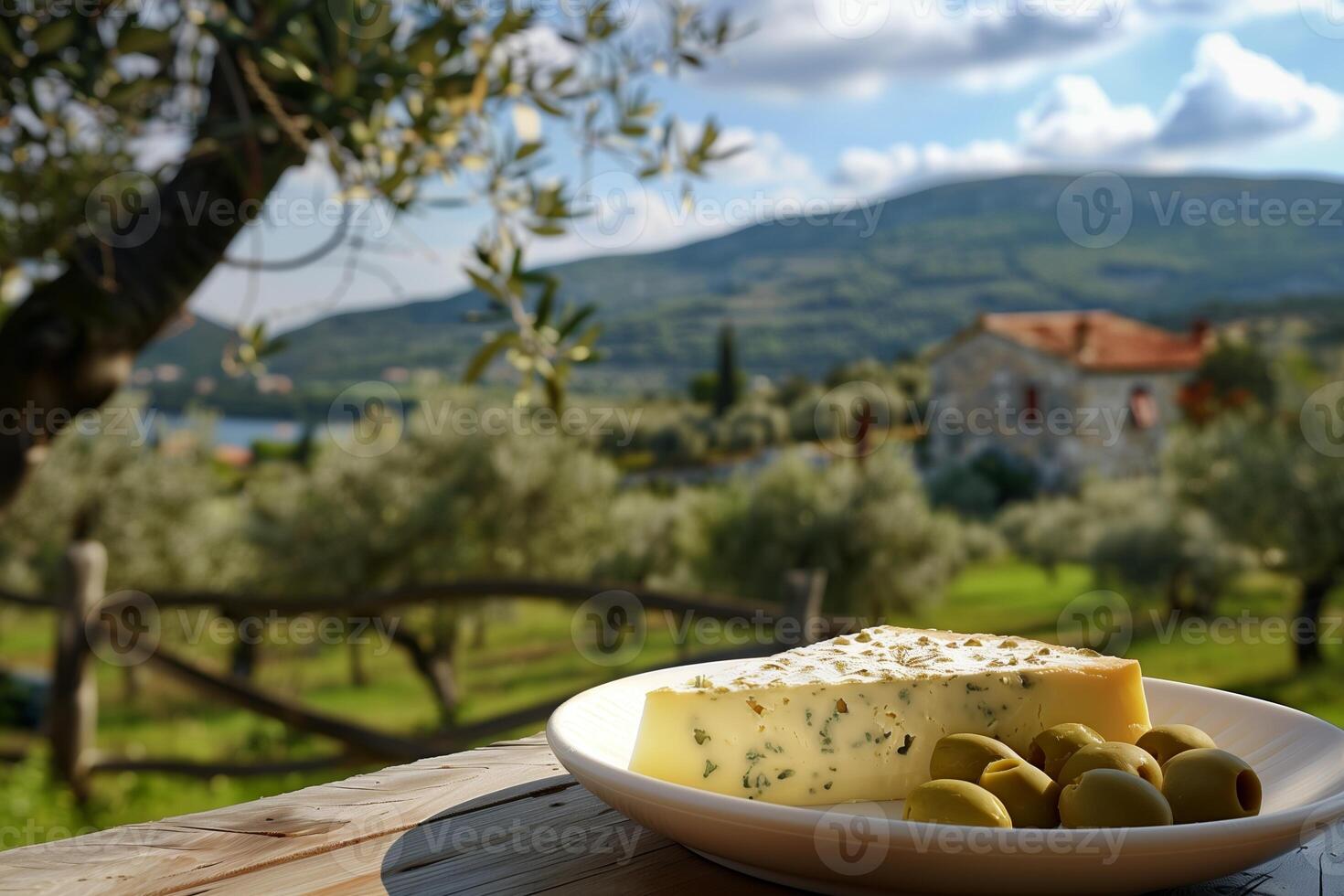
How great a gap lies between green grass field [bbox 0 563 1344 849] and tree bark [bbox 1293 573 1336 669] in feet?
0.78

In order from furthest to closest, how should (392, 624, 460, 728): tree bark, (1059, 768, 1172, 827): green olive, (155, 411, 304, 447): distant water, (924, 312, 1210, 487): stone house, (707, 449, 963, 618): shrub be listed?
(924, 312, 1210, 487): stone house → (155, 411, 304, 447): distant water → (707, 449, 963, 618): shrub → (392, 624, 460, 728): tree bark → (1059, 768, 1172, 827): green olive

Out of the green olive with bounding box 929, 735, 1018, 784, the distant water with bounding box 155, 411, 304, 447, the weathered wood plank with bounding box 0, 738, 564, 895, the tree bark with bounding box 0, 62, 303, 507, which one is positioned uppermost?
the tree bark with bounding box 0, 62, 303, 507

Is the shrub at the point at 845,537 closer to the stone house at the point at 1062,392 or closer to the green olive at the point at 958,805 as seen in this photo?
the stone house at the point at 1062,392

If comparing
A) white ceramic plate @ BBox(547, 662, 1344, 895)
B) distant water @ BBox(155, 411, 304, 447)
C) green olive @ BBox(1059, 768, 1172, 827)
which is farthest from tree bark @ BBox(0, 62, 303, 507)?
distant water @ BBox(155, 411, 304, 447)

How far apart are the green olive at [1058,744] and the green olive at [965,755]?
0.17ft

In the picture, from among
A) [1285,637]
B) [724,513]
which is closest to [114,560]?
[724,513]

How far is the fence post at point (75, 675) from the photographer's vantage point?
5.46 m

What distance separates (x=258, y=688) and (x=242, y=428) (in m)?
10.3

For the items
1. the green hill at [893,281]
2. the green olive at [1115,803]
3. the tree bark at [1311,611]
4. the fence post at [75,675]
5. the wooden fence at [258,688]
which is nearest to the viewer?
the green olive at [1115,803]

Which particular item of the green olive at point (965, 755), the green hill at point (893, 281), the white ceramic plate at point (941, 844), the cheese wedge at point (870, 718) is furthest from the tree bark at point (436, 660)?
the white ceramic plate at point (941, 844)

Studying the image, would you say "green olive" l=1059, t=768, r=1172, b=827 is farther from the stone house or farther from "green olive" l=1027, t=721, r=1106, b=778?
the stone house

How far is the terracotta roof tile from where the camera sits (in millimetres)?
15570

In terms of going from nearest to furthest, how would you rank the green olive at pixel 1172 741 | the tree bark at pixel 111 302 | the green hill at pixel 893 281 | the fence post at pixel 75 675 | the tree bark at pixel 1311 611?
the green olive at pixel 1172 741 → the tree bark at pixel 111 302 → the fence post at pixel 75 675 → the tree bark at pixel 1311 611 → the green hill at pixel 893 281

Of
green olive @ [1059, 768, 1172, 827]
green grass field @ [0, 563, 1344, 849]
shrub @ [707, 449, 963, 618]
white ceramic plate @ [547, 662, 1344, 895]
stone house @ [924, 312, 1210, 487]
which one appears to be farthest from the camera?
stone house @ [924, 312, 1210, 487]
